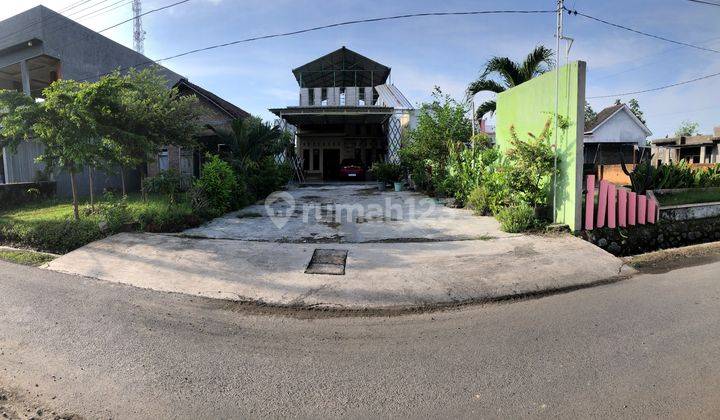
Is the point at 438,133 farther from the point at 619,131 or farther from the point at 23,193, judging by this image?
the point at 619,131

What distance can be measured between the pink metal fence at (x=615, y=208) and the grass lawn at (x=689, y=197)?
3.48 feet

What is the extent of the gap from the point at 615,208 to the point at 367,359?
684 centimetres

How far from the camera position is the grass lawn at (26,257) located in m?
6.89

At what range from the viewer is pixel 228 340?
12.8 ft

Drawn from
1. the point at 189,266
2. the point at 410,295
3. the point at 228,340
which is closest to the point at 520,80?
the point at 410,295

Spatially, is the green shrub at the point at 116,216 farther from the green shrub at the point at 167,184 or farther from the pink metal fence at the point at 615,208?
the pink metal fence at the point at 615,208

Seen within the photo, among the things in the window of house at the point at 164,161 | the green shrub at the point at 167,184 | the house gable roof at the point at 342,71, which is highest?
the house gable roof at the point at 342,71

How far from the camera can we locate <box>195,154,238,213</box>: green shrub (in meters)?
10.5

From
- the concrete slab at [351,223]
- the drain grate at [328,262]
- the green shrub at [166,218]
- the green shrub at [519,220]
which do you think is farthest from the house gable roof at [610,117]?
the green shrub at [166,218]

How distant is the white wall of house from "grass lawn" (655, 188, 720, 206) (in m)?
18.6

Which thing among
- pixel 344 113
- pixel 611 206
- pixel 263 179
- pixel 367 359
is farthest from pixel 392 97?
pixel 367 359

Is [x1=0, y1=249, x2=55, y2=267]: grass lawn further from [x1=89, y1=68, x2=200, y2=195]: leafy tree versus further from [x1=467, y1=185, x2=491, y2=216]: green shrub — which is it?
[x1=467, y1=185, x2=491, y2=216]: green shrub

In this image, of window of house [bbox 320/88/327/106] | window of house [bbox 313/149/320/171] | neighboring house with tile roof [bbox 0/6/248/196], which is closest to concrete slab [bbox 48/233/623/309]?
neighboring house with tile roof [bbox 0/6/248/196]

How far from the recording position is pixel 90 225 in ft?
27.1
